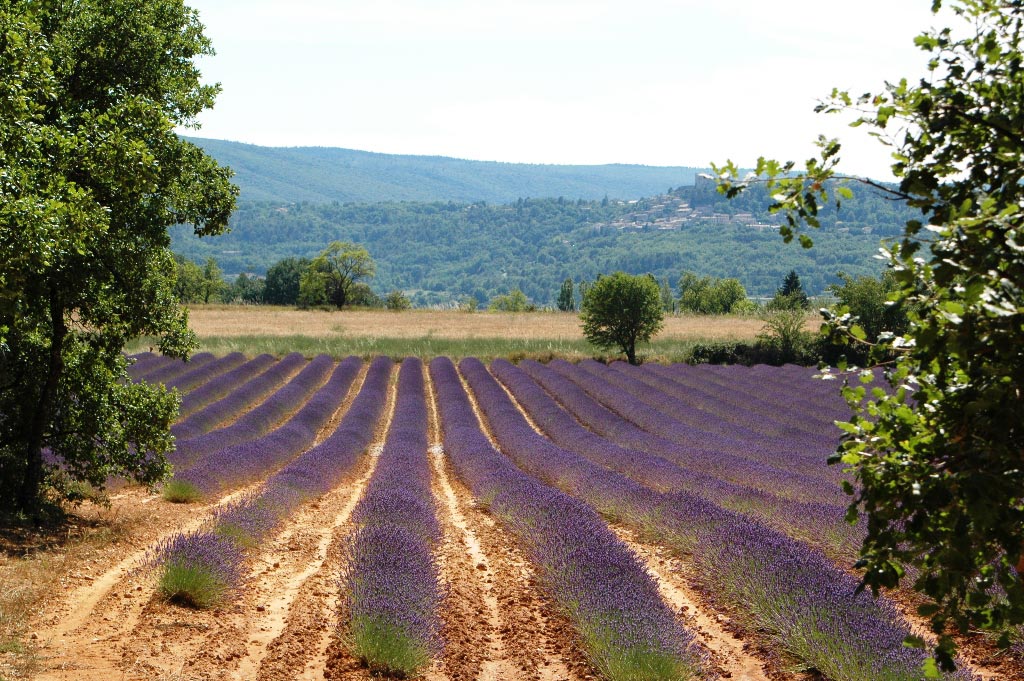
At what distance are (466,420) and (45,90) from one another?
1218cm

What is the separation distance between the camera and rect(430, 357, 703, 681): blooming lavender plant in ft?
15.8

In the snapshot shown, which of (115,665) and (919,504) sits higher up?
(919,504)

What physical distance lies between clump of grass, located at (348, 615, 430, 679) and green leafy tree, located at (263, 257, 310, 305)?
10692cm

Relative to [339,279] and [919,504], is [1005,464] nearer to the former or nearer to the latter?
[919,504]

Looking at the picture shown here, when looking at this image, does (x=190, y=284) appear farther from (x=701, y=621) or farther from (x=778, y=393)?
(x=701, y=621)

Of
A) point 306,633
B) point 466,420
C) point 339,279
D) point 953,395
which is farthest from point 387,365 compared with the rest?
point 339,279

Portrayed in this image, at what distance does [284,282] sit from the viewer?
11081 centimetres

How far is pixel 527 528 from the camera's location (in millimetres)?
7977

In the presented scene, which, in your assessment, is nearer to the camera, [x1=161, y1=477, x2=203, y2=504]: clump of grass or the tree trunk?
the tree trunk

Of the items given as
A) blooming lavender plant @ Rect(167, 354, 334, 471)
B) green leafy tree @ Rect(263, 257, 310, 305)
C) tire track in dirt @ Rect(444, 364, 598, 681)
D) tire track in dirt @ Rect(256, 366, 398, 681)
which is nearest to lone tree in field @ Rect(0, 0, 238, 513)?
tire track in dirt @ Rect(256, 366, 398, 681)

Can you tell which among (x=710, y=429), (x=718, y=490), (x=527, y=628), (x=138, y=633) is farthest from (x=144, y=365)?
(x=527, y=628)

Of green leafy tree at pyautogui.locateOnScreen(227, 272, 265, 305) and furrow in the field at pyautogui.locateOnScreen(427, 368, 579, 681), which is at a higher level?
furrow in the field at pyautogui.locateOnScreen(427, 368, 579, 681)

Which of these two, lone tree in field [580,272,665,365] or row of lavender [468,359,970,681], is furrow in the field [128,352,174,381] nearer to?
row of lavender [468,359,970,681]

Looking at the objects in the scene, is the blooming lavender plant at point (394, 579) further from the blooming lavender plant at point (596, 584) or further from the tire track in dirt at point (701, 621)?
the tire track in dirt at point (701, 621)
